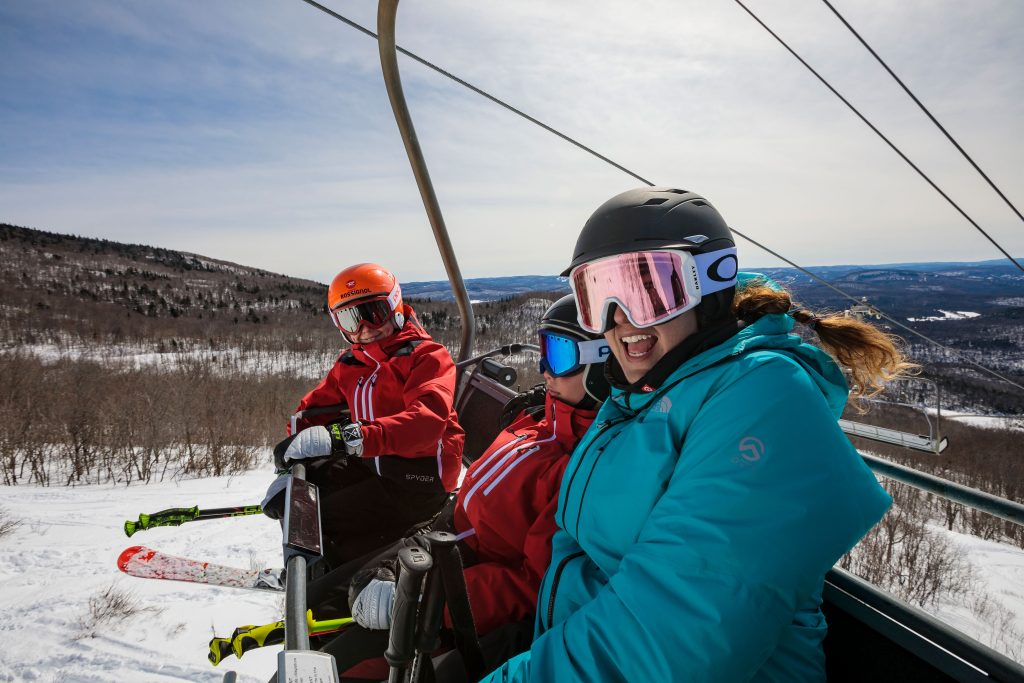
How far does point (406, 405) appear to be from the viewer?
318 centimetres

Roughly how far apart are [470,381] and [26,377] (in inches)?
461

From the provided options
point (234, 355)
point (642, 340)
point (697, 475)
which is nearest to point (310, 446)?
point (642, 340)

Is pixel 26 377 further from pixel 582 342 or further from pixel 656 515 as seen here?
pixel 656 515

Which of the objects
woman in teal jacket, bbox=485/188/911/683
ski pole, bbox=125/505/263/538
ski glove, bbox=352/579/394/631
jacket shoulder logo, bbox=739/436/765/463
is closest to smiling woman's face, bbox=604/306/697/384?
woman in teal jacket, bbox=485/188/911/683

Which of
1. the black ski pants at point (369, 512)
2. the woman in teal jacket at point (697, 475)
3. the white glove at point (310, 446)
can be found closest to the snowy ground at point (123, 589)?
the black ski pants at point (369, 512)

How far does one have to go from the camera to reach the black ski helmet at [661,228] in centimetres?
138

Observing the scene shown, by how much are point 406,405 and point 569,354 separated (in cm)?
132

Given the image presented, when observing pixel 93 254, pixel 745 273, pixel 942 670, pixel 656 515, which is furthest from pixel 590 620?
pixel 93 254

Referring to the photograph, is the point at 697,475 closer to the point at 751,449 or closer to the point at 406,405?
the point at 751,449

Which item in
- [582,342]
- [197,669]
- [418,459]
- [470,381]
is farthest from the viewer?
[470,381]

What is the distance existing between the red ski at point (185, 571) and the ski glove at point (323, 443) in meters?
0.56

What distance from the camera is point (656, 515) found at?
105 centimetres

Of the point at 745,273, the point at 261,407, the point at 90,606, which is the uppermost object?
the point at 745,273

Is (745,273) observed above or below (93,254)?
below
